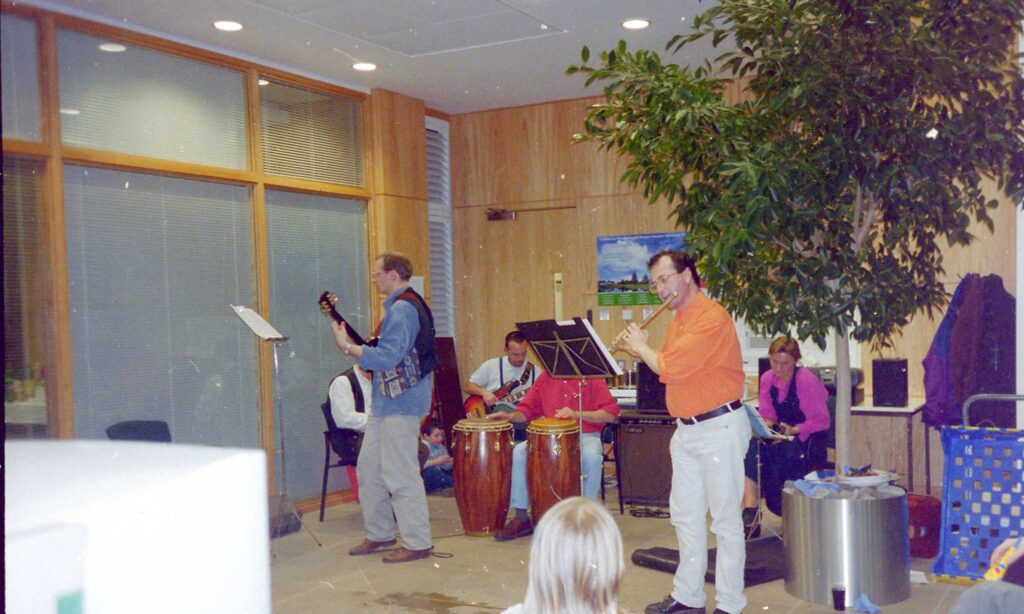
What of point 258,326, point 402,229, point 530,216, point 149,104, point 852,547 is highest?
point 149,104

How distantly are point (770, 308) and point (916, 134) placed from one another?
0.80 meters

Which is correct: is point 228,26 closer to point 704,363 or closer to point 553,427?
point 553,427

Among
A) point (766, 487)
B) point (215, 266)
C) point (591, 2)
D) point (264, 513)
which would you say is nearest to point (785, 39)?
point (591, 2)

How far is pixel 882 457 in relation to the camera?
16.4 ft

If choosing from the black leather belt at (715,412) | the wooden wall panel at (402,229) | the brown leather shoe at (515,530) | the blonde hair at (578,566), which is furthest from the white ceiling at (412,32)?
the blonde hair at (578,566)

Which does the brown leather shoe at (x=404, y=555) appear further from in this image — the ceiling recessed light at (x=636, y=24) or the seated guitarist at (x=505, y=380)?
the ceiling recessed light at (x=636, y=24)

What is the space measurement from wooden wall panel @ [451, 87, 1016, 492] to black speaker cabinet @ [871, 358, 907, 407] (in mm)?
1654

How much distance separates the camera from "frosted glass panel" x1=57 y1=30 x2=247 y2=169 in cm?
404

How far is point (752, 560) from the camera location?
4.02m

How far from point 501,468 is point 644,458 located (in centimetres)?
99

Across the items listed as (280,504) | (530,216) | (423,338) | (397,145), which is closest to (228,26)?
(397,145)

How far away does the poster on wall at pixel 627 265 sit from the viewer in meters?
6.32

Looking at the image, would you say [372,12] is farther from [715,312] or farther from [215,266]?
[715,312]

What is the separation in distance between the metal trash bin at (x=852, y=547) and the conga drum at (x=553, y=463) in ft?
4.52
